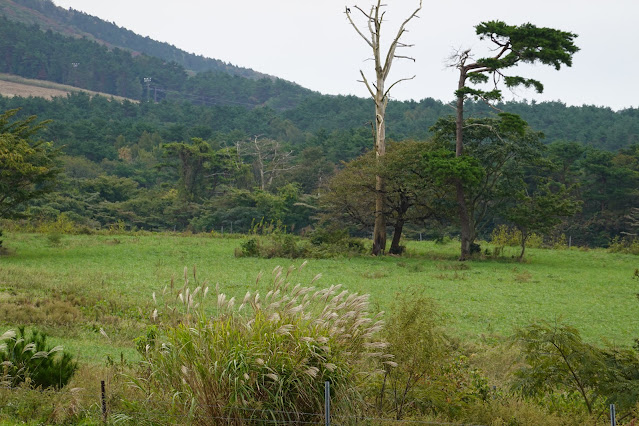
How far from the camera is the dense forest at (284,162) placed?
113 ft

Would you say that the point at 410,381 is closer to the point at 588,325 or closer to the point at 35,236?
the point at 588,325

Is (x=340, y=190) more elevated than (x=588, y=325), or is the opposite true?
(x=340, y=190)

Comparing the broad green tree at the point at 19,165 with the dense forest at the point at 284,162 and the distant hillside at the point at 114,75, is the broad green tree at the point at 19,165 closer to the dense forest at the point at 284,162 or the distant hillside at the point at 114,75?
the dense forest at the point at 284,162

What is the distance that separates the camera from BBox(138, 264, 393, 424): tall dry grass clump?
6305 millimetres

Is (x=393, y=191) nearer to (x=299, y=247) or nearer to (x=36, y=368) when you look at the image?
(x=299, y=247)

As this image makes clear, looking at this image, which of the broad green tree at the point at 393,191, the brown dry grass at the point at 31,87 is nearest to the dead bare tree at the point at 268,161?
the broad green tree at the point at 393,191

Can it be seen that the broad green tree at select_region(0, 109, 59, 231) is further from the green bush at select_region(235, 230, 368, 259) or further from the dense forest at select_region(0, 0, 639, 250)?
the green bush at select_region(235, 230, 368, 259)

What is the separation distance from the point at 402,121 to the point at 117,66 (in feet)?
272

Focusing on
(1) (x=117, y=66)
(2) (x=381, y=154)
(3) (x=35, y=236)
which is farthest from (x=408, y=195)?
(1) (x=117, y=66)

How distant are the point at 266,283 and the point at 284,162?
44057 millimetres

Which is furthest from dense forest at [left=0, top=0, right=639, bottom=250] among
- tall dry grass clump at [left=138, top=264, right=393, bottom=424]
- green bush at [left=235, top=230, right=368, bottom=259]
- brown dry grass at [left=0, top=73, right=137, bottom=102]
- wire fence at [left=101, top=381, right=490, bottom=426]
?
brown dry grass at [left=0, top=73, right=137, bottom=102]

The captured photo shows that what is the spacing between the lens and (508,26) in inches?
1087

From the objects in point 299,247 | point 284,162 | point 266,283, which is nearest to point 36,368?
point 266,283

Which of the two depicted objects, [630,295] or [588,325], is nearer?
[588,325]
